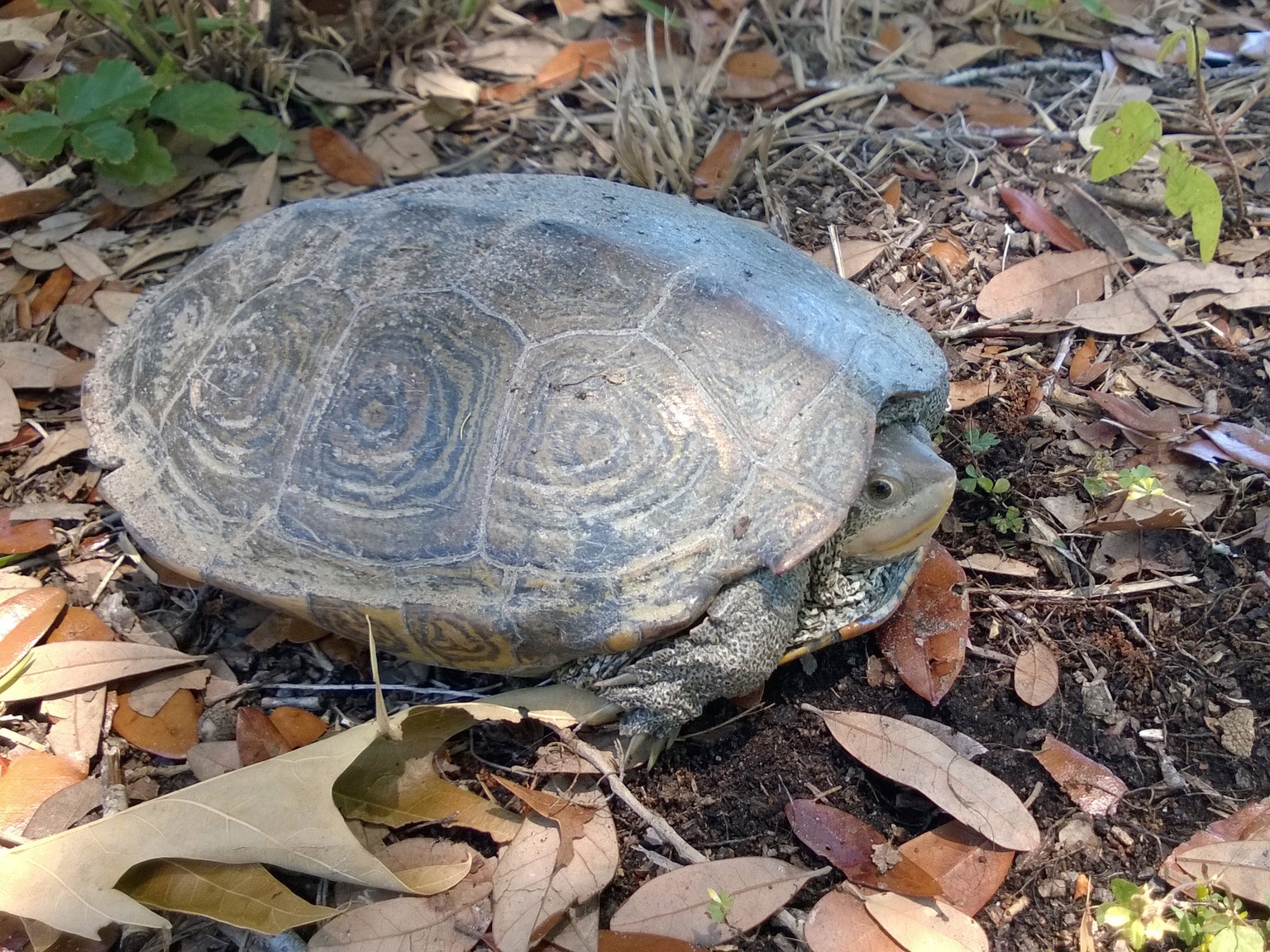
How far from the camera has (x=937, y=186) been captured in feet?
10.6

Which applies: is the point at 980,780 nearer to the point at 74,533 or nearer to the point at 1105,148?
the point at 1105,148

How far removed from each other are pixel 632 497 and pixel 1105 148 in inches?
68.6

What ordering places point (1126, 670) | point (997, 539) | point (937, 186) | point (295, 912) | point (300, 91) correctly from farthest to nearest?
point (300, 91) → point (937, 186) → point (997, 539) → point (1126, 670) → point (295, 912)

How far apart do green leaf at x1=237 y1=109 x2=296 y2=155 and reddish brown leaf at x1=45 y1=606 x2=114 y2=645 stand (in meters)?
1.71

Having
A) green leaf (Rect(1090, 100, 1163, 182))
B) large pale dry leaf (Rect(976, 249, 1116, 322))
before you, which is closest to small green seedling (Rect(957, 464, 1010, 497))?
large pale dry leaf (Rect(976, 249, 1116, 322))

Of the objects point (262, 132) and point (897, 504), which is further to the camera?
point (262, 132)

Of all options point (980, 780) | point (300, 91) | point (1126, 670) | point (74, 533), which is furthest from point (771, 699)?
point (300, 91)

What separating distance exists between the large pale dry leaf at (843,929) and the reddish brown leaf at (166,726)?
4.89ft

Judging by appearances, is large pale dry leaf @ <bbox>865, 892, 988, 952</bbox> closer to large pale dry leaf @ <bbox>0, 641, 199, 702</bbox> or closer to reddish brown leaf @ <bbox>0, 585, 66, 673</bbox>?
large pale dry leaf @ <bbox>0, 641, 199, 702</bbox>

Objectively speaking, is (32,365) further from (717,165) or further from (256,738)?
(717,165)

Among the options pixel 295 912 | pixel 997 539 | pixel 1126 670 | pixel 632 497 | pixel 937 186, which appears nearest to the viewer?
pixel 295 912

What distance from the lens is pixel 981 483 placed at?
249cm

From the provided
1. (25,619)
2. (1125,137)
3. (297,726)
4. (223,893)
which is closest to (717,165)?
(1125,137)

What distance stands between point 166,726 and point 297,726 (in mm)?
321
